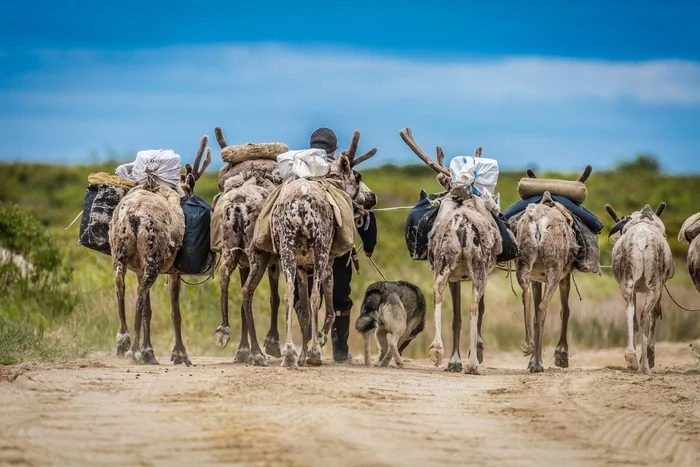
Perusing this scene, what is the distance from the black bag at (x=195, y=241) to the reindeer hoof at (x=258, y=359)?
138 centimetres

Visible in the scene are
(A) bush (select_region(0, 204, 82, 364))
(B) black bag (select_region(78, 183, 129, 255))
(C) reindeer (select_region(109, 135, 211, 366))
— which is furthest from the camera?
(A) bush (select_region(0, 204, 82, 364))

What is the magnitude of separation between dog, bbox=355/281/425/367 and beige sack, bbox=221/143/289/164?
2.17 metres

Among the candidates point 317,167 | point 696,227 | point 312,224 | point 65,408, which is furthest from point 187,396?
point 696,227

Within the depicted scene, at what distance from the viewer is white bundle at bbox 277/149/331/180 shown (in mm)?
14758

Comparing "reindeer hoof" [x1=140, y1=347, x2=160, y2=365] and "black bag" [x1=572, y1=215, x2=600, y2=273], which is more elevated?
"black bag" [x1=572, y1=215, x2=600, y2=273]

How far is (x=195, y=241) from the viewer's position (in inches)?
613

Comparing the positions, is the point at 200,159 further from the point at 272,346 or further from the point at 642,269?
the point at 642,269

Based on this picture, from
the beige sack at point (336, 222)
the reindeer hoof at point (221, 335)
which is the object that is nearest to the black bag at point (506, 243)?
the beige sack at point (336, 222)

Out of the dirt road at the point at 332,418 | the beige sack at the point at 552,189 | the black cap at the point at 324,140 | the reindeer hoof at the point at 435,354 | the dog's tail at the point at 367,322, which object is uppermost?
the black cap at the point at 324,140

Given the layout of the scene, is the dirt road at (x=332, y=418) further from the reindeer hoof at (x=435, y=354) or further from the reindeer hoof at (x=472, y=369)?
the reindeer hoof at (x=472, y=369)

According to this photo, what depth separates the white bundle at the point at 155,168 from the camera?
15.8 meters

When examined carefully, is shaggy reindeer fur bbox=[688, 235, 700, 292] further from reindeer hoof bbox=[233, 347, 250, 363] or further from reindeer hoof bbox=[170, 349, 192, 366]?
reindeer hoof bbox=[170, 349, 192, 366]

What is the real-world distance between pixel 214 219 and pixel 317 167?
4.97 feet

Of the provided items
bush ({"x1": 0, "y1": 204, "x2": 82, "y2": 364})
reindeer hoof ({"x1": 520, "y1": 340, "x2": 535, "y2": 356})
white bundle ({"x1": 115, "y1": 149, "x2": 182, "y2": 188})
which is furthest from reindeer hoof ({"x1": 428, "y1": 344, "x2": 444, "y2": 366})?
bush ({"x1": 0, "y1": 204, "x2": 82, "y2": 364})
